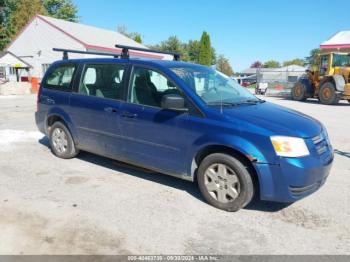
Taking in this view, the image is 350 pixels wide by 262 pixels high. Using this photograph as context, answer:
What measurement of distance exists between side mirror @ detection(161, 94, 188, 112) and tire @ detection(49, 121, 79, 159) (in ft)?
8.11

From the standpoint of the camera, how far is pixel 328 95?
18.4 meters

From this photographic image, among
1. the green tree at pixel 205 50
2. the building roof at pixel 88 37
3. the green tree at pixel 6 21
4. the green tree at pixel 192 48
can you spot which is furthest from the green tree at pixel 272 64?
the building roof at pixel 88 37

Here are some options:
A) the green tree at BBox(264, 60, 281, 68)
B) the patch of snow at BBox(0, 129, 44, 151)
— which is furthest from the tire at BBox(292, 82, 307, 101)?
the green tree at BBox(264, 60, 281, 68)

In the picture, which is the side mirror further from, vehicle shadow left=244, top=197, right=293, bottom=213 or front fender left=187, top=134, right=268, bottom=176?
vehicle shadow left=244, top=197, right=293, bottom=213

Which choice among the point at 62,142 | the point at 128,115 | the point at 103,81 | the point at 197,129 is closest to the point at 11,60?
the point at 62,142

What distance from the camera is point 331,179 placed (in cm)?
537

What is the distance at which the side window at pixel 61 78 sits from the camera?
601 centimetres

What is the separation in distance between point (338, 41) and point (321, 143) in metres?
28.4

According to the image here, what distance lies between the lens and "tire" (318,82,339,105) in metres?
18.1

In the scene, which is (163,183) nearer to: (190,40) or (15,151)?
(15,151)

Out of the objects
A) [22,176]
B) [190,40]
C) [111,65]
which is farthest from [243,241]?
[190,40]

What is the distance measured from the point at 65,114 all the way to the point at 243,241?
381cm

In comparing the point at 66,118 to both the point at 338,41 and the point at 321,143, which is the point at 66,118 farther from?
the point at 338,41

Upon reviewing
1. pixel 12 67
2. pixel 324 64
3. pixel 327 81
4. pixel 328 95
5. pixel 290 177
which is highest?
pixel 12 67
